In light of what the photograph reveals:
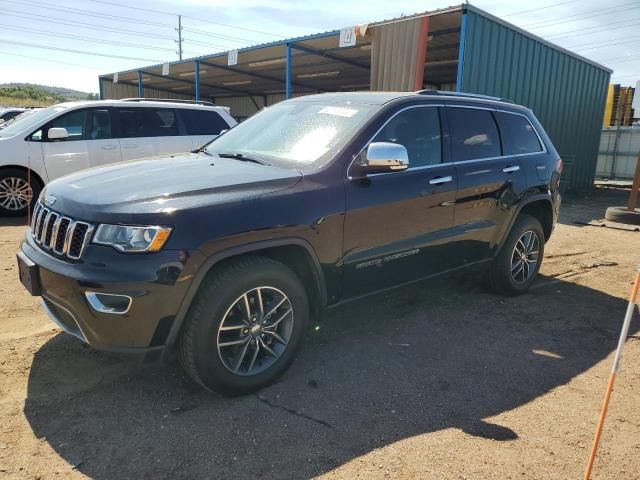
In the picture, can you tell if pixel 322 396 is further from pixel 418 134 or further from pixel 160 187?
pixel 418 134

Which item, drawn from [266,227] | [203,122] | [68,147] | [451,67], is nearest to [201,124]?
[203,122]

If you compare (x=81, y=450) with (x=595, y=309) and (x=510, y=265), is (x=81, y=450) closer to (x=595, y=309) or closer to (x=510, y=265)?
(x=510, y=265)

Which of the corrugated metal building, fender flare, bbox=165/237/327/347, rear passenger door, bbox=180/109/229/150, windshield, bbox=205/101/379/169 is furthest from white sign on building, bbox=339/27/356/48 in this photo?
fender flare, bbox=165/237/327/347

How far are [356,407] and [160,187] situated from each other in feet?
5.66

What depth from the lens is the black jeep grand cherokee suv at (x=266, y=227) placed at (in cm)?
259

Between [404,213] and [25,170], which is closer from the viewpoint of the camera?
[404,213]

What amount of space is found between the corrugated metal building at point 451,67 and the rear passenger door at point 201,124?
11.1 ft

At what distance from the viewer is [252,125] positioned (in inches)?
166

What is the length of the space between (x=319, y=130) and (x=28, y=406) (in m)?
2.54

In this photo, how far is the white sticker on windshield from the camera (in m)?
3.67

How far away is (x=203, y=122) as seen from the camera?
347 inches

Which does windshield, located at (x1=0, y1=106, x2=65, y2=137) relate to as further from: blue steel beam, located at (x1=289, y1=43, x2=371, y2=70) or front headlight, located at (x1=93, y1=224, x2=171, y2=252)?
blue steel beam, located at (x1=289, y1=43, x2=371, y2=70)

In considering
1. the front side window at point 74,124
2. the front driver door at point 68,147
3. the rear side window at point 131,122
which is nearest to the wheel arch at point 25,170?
the front driver door at point 68,147

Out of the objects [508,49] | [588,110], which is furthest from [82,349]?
[588,110]
